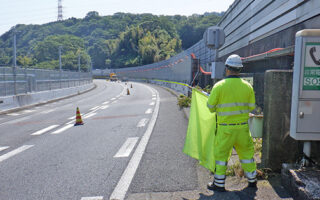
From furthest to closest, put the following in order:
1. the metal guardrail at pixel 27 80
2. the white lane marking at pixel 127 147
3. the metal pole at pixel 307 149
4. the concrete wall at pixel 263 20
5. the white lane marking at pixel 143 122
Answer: the metal guardrail at pixel 27 80 < the white lane marking at pixel 143 122 < the concrete wall at pixel 263 20 < the white lane marking at pixel 127 147 < the metal pole at pixel 307 149

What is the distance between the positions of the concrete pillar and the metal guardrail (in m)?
14.7

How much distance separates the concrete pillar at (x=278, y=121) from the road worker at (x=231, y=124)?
0.96 feet

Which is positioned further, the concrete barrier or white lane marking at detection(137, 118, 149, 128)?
the concrete barrier

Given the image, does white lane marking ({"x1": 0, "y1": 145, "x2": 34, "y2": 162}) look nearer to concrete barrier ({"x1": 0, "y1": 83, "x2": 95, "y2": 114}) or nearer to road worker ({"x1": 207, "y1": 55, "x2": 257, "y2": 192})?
road worker ({"x1": 207, "y1": 55, "x2": 257, "y2": 192})

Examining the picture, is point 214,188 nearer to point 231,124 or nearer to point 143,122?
point 231,124

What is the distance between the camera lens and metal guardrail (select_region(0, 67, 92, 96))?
15.8 metres

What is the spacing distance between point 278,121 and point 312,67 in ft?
2.94

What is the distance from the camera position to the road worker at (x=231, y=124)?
388cm

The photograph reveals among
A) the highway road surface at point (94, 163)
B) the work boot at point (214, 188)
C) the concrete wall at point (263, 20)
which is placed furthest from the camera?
the concrete wall at point (263, 20)

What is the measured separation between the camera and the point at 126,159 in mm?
5531

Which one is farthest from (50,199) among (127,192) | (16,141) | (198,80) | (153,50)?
(153,50)

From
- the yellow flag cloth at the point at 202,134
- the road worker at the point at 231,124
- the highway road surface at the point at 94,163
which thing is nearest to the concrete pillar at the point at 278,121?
the road worker at the point at 231,124

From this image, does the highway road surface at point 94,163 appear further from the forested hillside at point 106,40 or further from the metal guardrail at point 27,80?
the forested hillside at point 106,40

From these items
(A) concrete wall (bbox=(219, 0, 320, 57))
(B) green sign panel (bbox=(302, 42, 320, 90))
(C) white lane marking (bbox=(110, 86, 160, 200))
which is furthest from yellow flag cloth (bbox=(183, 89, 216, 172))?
(A) concrete wall (bbox=(219, 0, 320, 57))
